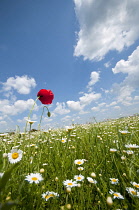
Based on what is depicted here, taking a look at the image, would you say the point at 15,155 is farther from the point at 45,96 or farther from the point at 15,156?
the point at 45,96

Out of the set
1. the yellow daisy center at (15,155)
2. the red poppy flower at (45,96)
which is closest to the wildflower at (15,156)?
the yellow daisy center at (15,155)

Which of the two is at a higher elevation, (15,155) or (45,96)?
(45,96)

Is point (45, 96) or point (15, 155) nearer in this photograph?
point (15, 155)

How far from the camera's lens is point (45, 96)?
2072 millimetres

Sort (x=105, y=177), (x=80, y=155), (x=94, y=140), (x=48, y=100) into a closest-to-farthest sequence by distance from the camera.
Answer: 1. (x=105, y=177)
2. (x=48, y=100)
3. (x=80, y=155)
4. (x=94, y=140)

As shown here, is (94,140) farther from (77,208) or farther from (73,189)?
(77,208)

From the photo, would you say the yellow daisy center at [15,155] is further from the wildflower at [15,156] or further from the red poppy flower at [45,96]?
the red poppy flower at [45,96]

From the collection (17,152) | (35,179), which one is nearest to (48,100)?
(17,152)

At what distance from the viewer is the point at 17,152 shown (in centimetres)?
148

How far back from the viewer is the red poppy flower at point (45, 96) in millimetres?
2072

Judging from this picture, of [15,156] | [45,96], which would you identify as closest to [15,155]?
[15,156]

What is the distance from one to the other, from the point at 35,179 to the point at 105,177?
1082 millimetres

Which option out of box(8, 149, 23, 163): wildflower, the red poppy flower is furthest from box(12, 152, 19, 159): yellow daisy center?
the red poppy flower

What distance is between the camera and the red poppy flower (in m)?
2.07
